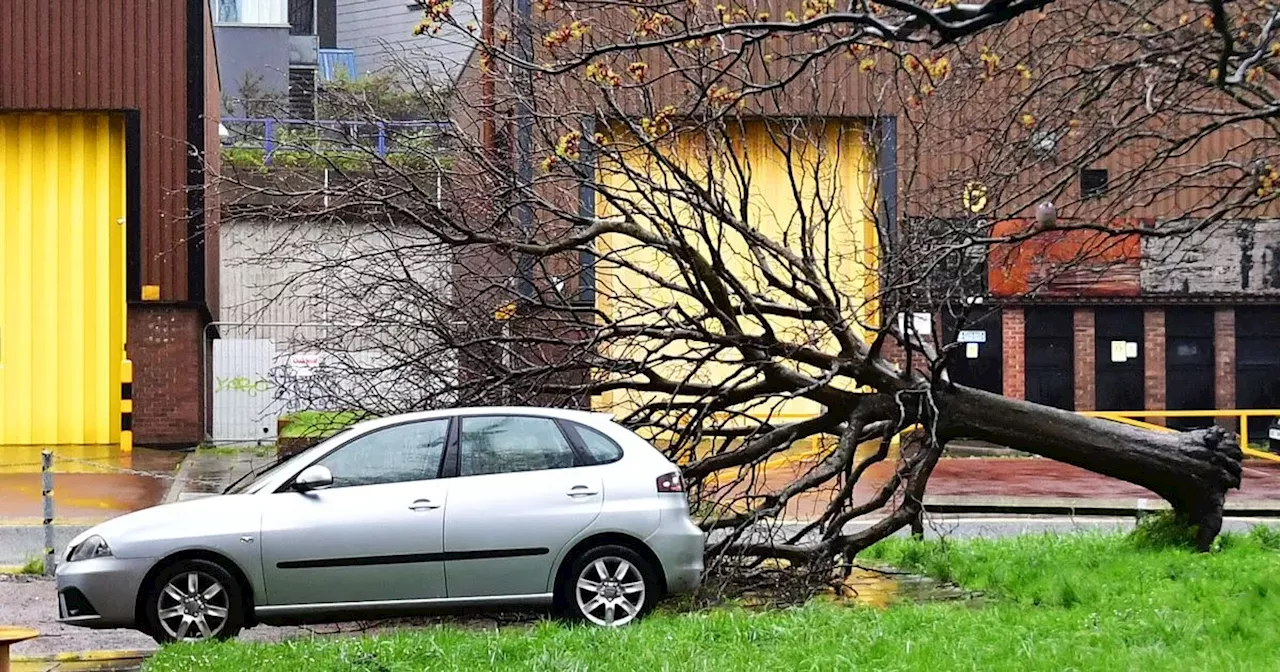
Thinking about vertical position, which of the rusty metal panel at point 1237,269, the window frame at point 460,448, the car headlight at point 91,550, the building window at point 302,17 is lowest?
the car headlight at point 91,550

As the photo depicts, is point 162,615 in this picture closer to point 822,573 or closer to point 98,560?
point 98,560

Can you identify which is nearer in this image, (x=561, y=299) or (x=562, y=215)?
(x=562, y=215)

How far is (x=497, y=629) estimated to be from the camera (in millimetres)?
10078

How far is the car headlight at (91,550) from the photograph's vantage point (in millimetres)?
9750

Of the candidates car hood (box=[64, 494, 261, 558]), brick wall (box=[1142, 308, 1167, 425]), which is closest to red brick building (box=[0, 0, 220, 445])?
car hood (box=[64, 494, 261, 558])

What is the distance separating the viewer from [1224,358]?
31734mm

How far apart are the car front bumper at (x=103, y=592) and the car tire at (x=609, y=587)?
2668mm

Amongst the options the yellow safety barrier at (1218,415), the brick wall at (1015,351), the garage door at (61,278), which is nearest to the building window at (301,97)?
the garage door at (61,278)

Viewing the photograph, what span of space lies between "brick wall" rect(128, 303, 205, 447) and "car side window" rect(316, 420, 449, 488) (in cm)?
1517

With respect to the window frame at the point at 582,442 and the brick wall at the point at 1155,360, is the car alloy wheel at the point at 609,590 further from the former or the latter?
the brick wall at the point at 1155,360

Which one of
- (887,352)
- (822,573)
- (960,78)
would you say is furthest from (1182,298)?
(822,573)

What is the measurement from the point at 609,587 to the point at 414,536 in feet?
4.29

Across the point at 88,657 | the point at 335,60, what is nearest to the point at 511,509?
the point at 88,657

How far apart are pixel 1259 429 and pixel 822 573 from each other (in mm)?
23294
